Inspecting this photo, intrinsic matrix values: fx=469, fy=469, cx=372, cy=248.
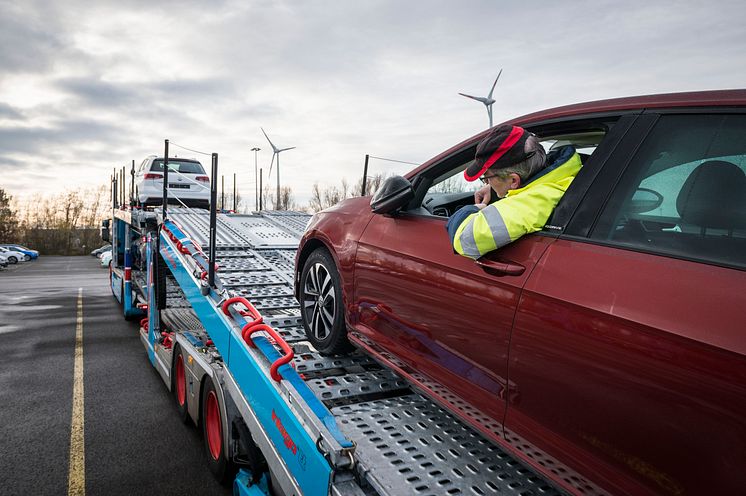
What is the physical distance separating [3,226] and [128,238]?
56559mm

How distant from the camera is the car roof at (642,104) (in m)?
1.39

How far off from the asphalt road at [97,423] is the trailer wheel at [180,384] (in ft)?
0.49

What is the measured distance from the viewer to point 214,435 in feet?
13.9

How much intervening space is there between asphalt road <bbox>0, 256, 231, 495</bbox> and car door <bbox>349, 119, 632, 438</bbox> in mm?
2647

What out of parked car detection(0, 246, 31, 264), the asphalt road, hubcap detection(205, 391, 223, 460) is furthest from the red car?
parked car detection(0, 246, 31, 264)

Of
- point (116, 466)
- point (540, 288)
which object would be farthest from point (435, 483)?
point (116, 466)

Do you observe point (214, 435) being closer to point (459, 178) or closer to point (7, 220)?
point (459, 178)

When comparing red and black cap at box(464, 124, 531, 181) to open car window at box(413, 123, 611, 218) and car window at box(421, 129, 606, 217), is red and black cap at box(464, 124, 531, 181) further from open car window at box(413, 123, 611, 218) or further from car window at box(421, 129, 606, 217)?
car window at box(421, 129, 606, 217)

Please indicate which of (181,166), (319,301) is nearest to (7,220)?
(181,166)

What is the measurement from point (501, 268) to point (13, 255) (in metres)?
49.1

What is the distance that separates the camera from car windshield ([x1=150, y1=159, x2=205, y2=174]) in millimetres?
10758

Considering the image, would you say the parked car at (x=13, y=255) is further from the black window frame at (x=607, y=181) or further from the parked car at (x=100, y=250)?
the black window frame at (x=607, y=181)

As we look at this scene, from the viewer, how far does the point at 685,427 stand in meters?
1.17

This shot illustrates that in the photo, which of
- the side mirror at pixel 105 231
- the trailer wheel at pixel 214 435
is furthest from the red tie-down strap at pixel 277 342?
the side mirror at pixel 105 231
